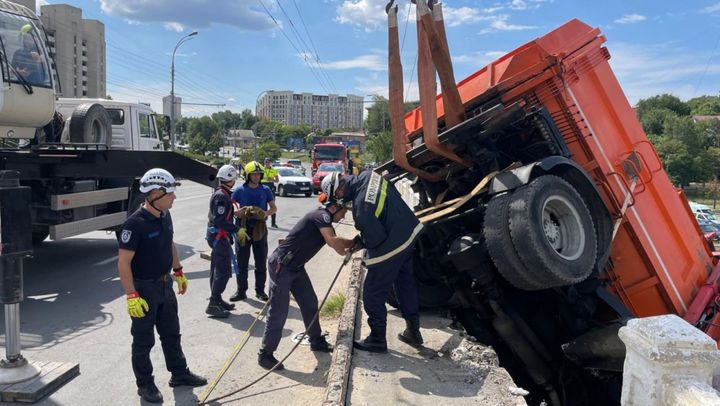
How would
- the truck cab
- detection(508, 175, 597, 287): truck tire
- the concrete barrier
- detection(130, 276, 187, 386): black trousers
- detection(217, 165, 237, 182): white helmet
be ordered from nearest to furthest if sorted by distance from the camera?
the concrete barrier → detection(130, 276, 187, 386): black trousers → detection(508, 175, 597, 287): truck tire → detection(217, 165, 237, 182): white helmet → the truck cab

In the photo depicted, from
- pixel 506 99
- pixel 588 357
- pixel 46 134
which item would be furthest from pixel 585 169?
pixel 46 134

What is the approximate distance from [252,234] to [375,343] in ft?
8.45

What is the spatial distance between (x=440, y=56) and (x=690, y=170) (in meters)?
57.7

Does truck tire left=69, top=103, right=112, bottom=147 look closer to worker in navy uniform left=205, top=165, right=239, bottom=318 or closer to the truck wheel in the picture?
the truck wheel

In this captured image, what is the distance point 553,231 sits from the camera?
4441mm

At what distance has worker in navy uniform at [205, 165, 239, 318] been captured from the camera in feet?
19.2

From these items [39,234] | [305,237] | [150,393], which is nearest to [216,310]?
[305,237]

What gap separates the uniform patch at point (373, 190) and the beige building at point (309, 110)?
404 ft

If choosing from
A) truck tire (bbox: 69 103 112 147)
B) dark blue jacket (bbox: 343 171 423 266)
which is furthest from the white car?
dark blue jacket (bbox: 343 171 423 266)

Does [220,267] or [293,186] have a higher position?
[293,186]

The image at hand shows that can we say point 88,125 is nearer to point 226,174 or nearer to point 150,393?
point 226,174

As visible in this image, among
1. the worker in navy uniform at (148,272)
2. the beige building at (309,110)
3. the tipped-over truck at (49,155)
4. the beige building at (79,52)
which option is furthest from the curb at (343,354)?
the beige building at (309,110)

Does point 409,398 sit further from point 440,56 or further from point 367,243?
→ point 440,56

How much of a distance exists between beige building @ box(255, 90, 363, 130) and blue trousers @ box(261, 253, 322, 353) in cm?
12288
